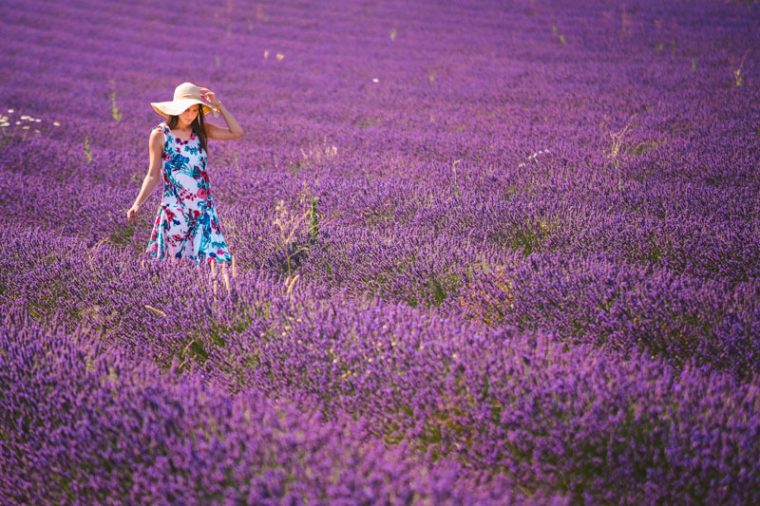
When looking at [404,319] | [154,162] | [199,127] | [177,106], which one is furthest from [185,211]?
[404,319]

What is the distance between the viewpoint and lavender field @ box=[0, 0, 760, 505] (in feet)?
4.09

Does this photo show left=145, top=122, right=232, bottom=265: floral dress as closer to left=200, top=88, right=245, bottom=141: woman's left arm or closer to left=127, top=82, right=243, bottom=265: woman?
left=127, top=82, right=243, bottom=265: woman

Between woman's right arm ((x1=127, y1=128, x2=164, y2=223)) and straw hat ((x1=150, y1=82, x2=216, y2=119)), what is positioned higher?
straw hat ((x1=150, y1=82, x2=216, y2=119))

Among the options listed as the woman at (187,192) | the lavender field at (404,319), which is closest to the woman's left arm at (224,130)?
the woman at (187,192)

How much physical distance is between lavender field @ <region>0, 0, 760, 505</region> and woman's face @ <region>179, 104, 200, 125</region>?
0.68 metres

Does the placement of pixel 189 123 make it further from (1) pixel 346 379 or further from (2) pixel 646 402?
(2) pixel 646 402

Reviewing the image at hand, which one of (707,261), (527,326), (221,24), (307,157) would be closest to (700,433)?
(527,326)

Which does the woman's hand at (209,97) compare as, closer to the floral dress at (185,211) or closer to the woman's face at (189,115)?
the woman's face at (189,115)

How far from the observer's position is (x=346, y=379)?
1626 millimetres

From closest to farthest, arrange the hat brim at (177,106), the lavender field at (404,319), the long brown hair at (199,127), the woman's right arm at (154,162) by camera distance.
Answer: the lavender field at (404,319), the hat brim at (177,106), the woman's right arm at (154,162), the long brown hair at (199,127)

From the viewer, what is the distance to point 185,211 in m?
2.84

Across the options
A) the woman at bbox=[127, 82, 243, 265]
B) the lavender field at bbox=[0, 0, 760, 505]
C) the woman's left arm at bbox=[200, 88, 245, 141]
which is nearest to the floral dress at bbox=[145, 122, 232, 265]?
the woman at bbox=[127, 82, 243, 265]

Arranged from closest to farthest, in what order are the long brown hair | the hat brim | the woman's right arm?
the hat brim, the woman's right arm, the long brown hair

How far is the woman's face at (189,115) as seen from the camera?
8.77 feet
